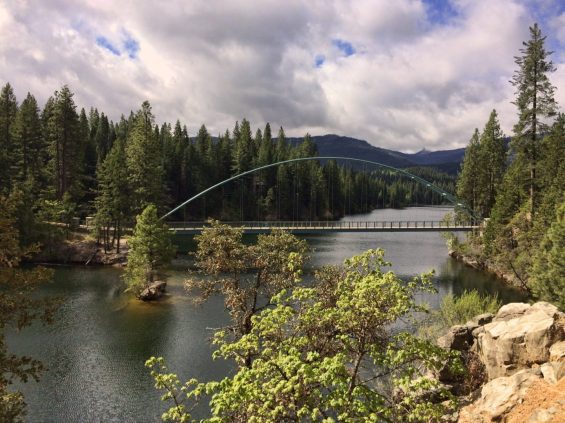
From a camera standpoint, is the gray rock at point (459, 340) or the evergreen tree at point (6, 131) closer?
the gray rock at point (459, 340)

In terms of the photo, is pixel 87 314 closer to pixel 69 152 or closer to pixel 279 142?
pixel 69 152

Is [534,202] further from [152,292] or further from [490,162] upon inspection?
[152,292]

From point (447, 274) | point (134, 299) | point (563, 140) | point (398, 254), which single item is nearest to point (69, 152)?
point (134, 299)

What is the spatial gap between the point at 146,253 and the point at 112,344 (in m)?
12.3

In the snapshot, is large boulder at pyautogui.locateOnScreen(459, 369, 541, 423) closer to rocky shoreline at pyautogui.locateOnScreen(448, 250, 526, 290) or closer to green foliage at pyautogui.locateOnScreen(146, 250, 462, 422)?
green foliage at pyautogui.locateOnScreen(146, 250, 462, 422)

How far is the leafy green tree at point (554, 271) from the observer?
84.7 ft

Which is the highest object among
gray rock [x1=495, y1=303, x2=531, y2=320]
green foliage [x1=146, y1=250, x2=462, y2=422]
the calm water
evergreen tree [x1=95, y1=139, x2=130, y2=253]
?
evergreen tree [x1=95, y1=139, x2=130, y2=253]

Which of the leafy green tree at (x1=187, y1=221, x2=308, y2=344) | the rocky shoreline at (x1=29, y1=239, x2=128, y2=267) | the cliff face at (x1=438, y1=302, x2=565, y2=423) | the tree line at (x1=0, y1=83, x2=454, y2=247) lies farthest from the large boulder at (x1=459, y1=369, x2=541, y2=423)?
the rocky shoreline at (x1=29, y1=239, x2=128, y2=267)

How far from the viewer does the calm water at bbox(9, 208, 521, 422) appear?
19.2 meters

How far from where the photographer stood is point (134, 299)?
118 ft

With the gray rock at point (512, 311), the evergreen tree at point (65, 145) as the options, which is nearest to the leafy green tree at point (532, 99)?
the gray rock at point (512, 311)

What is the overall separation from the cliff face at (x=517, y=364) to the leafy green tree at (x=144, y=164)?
142 feet

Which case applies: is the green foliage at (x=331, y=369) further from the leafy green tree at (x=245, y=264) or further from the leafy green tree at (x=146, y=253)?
the leafy green tree at (x=146, y=253)

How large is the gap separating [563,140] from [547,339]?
36885 mm
